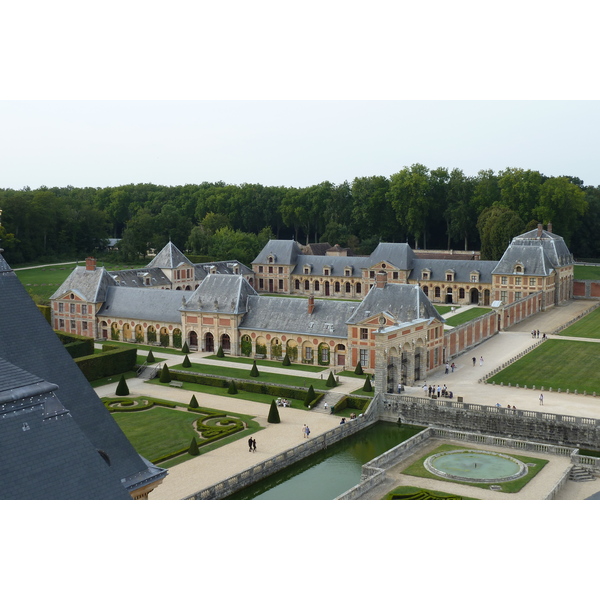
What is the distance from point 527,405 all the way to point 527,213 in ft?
197

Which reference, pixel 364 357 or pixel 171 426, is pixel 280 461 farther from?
pixel 364 357

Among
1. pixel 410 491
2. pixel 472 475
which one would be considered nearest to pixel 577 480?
pixel 472 475

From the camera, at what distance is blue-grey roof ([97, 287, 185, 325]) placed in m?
55.4

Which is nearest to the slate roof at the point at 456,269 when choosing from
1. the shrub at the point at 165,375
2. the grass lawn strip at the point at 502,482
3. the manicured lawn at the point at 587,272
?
the manicured lawn at the point at 587,272

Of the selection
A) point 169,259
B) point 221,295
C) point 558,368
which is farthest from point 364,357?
point 169,259

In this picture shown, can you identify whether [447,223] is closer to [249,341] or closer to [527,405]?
[249,341]

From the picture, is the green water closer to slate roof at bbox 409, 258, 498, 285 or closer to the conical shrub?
the conical shrub

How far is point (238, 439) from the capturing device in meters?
34.2

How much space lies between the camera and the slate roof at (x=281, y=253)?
86312 mm

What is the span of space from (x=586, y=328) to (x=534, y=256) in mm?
13829

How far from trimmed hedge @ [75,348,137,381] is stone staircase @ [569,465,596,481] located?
26.8 meters

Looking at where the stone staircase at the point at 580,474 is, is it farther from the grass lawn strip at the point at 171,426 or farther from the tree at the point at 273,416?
the grass lawn strip at the point at 171,426

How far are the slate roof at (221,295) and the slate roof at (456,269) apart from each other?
2977cm

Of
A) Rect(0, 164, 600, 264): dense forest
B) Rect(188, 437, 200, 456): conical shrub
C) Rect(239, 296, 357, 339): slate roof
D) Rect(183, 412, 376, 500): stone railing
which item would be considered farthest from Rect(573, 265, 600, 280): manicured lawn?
Rect(188, 437, 200, 456): conical shrub
